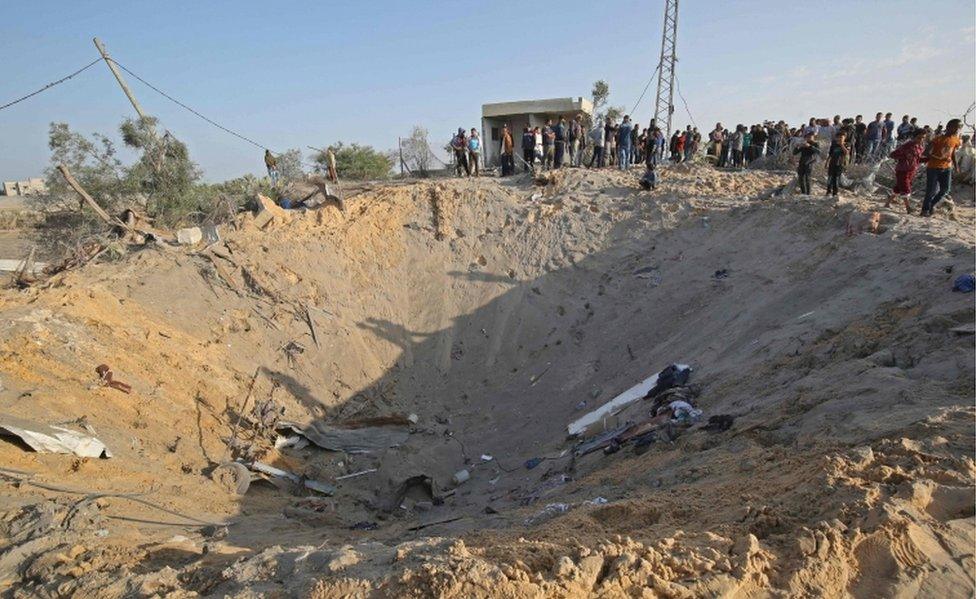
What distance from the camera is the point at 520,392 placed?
31.2ft

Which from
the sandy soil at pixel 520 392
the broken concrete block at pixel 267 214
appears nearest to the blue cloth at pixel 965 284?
the sandy soil at pixel 520 392

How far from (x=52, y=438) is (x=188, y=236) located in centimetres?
505

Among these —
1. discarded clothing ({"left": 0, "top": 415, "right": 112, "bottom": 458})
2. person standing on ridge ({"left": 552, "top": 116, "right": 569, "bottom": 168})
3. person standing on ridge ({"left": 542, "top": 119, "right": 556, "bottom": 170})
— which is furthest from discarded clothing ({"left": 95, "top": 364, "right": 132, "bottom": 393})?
person standing on ridge ({"left": 552, "top": 116, "right": 569, "bottom": 168})

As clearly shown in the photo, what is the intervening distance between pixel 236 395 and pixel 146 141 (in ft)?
33.6

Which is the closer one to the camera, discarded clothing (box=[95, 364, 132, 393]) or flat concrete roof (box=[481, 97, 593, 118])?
discarded clothing (box=[95, 364, 132, 393])

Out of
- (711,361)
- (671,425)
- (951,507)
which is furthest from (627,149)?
(951,507)

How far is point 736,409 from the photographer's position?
18.0ft

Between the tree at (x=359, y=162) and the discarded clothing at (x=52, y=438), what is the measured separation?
18.7m

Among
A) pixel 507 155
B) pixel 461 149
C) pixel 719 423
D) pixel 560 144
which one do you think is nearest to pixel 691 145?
pixel 560 144

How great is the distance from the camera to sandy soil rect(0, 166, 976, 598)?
2922mm

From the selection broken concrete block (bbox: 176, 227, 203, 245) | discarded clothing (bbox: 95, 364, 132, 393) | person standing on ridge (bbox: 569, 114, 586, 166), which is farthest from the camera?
person standing on ridge (bbox: 569, 114, 586, 166)

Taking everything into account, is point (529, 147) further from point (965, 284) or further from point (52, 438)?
point (52, 438)

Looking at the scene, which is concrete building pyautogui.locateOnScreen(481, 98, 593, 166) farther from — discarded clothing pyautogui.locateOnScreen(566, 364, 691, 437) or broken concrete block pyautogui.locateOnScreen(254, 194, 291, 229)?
discarded clothing pyautogui.locateOnScreen(566, 364, 691, 437)

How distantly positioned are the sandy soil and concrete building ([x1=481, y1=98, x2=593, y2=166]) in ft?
24.9
